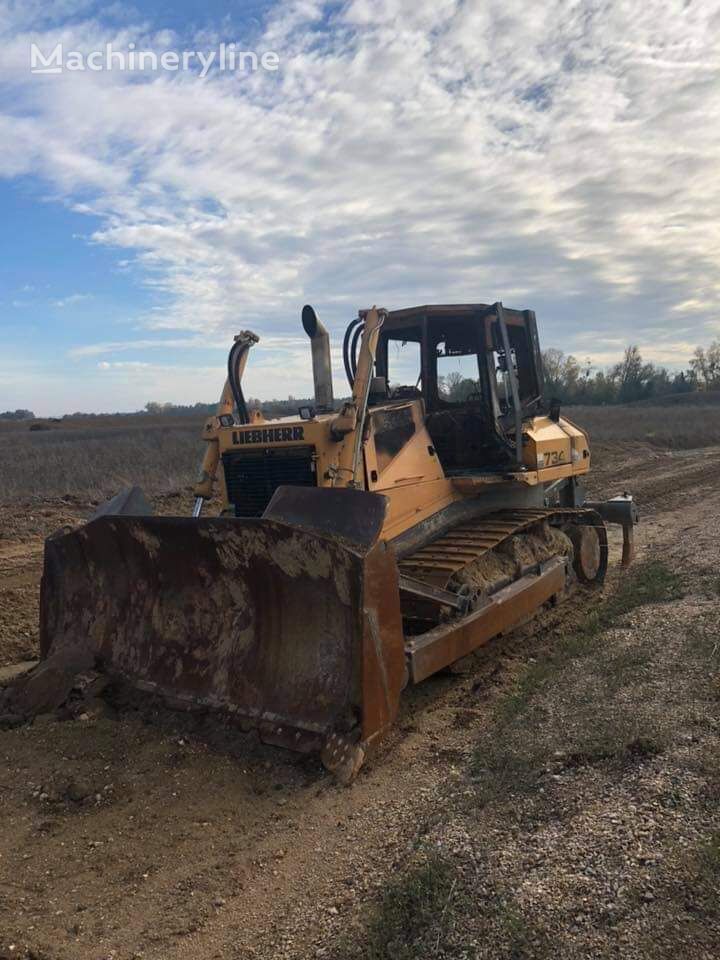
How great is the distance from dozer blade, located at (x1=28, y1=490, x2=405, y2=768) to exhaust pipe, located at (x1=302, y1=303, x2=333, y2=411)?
1.67 meters

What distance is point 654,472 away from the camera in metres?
19.1

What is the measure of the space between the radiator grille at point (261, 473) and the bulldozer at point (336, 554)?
0.5 inches

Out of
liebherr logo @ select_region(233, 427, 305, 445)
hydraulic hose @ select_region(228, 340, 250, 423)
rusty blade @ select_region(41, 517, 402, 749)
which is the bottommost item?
rusty blade @ select_region(41, 517, 402, 749)

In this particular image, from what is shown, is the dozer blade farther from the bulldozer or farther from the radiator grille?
the radiator grille

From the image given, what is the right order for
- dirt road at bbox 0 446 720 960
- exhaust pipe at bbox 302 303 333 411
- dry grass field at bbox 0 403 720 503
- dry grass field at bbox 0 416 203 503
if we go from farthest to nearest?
dry grass field at bbox 0 403 720 503 → dry grass field at bbox 0 416 203 503 → exhaust pipe at bbox 302 303 333 411 → dirt road at bbox 0 446 720 960

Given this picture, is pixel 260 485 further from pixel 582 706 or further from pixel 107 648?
pixel 582 706

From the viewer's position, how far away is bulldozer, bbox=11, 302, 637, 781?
15.0ft

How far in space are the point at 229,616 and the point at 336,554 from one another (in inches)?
43.3

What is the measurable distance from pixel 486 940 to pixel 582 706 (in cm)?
218

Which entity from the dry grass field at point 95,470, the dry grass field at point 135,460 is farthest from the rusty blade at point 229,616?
A: the dry grass field at point 135,460

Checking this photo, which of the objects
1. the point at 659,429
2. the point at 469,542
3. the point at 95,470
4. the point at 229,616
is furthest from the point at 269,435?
the point at 659,429

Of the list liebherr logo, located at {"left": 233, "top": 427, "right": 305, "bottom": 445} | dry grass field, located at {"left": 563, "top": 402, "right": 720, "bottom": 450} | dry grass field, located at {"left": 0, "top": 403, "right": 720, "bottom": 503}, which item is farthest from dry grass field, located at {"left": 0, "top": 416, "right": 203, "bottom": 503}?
dry grass field, located at {"left": 563, "top": 402, "right": 720, "bottom": 450}

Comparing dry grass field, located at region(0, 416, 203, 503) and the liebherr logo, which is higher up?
the liebherr logo

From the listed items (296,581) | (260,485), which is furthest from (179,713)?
(260,485)
